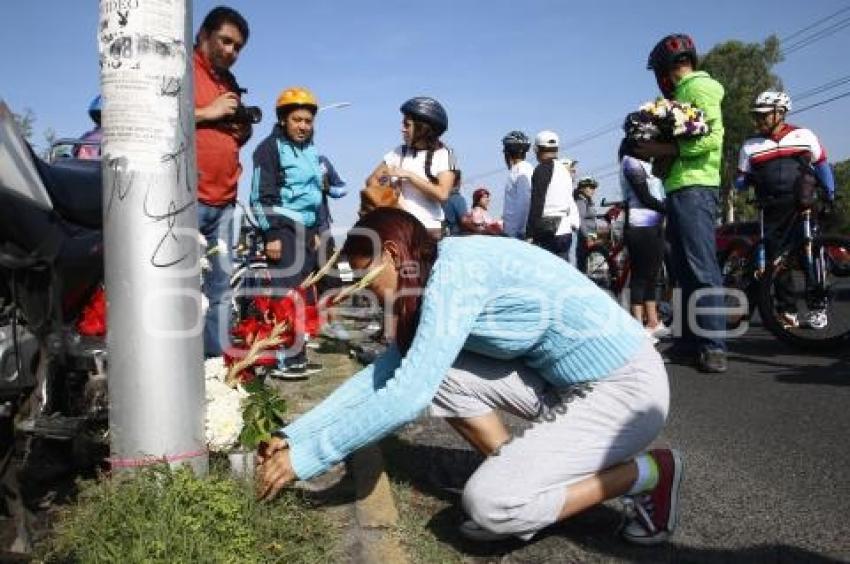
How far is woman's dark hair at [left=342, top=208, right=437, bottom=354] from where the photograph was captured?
2.40 meters

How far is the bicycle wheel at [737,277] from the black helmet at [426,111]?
8.08 ft

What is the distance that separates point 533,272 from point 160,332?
1.22 meters

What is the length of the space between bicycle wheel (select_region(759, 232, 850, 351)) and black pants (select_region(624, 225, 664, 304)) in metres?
0.84

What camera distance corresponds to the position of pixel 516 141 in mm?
7242

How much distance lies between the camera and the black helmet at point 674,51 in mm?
A: 5098

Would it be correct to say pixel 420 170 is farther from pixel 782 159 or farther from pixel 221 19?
pixel 782 159

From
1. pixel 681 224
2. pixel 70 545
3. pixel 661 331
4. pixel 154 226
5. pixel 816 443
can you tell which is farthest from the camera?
pixel 661 331

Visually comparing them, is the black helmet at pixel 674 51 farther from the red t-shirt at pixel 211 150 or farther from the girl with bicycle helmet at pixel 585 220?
the girl with bicycle helmet at pixel 585 220

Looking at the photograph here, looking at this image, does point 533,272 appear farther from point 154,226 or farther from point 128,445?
point 128,445

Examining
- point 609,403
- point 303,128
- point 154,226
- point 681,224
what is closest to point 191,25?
point 154,226

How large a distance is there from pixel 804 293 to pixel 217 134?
451 cm

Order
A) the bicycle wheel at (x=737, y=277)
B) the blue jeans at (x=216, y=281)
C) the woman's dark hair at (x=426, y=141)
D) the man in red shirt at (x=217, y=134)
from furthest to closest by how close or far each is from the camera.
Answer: the bicycle wheel at (x=737, y=277)
the woman's dark hair at (x=426, y=141)
the blue jeans at (x=216, y=281)
the man in red shirt at (x=217, y=134)

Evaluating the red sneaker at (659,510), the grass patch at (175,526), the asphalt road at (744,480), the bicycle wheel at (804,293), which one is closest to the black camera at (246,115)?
the asphalt road at (744,480)

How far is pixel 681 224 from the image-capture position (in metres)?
5.09
